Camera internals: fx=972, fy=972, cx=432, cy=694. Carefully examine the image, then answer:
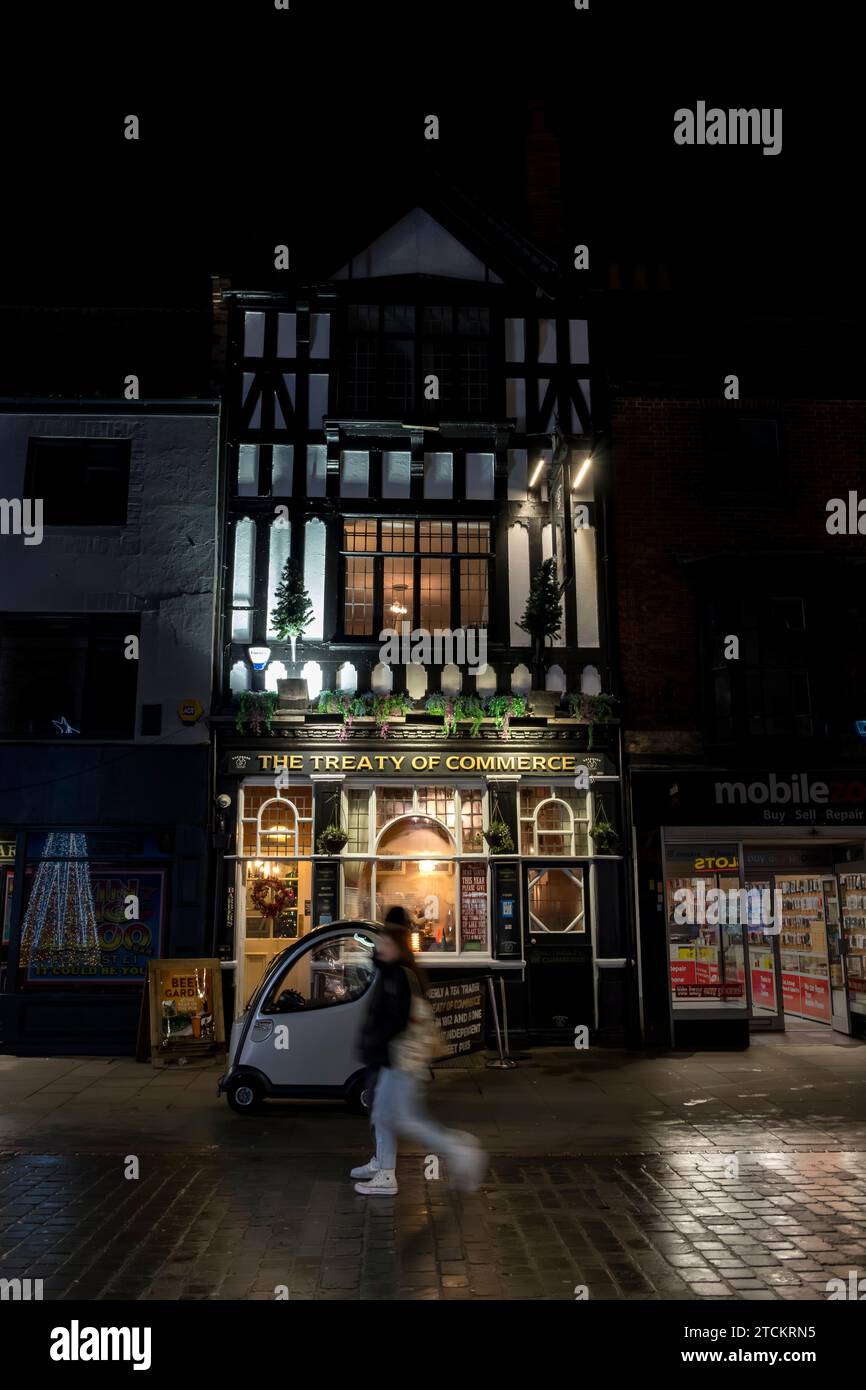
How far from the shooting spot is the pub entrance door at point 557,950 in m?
14.7

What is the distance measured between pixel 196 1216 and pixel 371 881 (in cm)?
817

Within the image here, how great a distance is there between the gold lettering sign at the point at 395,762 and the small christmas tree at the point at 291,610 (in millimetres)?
1670

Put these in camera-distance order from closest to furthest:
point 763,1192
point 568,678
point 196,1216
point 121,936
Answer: point 196,1216, point 763,1192, point 121,936, point 568,678

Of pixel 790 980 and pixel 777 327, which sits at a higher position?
pixel 777 327

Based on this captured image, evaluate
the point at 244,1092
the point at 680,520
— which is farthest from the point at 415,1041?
the point at 680,520

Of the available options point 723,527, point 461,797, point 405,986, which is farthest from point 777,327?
point 405,986

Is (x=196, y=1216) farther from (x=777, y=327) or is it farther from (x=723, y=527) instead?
(x=777, y=327)

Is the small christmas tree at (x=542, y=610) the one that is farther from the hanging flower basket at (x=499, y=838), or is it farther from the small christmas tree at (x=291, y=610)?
the small christmas tree at (x=291, y=610)

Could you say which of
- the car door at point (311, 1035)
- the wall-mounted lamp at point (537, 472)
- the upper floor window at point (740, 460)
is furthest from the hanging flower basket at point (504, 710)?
the car door at point (311, 1035)

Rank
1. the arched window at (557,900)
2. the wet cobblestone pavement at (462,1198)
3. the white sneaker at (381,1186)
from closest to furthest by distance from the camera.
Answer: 1. the wet cobblestone pavement at (462,1198)
2. the white sneaker at (381,1186)
3. the arched window at (557,900)

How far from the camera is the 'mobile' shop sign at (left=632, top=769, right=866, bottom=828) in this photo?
15.1m

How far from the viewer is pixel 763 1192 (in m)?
7.57

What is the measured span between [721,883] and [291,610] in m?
8.09
